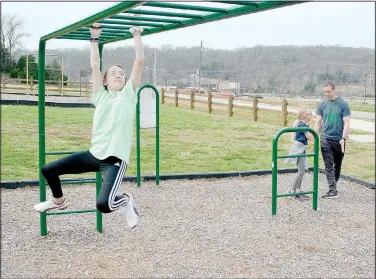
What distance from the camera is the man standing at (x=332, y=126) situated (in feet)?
18.3

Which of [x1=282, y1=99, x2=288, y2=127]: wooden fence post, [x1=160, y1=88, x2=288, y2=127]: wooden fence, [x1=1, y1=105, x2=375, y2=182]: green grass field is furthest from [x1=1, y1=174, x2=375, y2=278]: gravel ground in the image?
[x1=160, y1=88, x2=288, y2=127]: wooden fence

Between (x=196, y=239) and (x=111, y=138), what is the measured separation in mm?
1502

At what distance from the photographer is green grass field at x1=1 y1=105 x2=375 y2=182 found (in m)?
7.57

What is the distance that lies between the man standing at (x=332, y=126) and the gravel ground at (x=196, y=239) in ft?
1.36

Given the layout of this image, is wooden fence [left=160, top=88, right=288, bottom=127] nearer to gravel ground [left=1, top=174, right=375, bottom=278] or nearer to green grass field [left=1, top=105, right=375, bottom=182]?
green grass field [left=1, top=105, right=375, bottom=182]


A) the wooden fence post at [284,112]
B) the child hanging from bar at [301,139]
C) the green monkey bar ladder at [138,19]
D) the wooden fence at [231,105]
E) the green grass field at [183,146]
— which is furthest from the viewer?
the wooden fence at [231,105]

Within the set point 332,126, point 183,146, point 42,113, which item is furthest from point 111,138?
point 183,146

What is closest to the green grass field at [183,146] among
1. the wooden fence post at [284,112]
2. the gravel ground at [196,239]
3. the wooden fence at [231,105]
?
the wooden fence post at [284,112]

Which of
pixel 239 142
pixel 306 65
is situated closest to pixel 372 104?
pixel 306 65

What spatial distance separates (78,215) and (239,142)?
6278mm

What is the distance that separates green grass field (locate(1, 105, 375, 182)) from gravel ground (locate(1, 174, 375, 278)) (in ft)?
5.33

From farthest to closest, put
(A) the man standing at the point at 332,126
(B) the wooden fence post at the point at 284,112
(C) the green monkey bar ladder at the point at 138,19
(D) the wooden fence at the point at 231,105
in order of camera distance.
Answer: (D) the wooden fence at the point at 231,105
(B) the wooden fence post at the point at 284,112
(A) the man standing at the point at 332,126
(C) the green monkey bar ladder at the point at 138,19

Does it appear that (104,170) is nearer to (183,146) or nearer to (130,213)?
(130,213)

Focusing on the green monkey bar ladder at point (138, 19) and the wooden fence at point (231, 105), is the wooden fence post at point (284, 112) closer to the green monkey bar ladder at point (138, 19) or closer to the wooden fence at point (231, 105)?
the wooden fence at point (231, 105)
